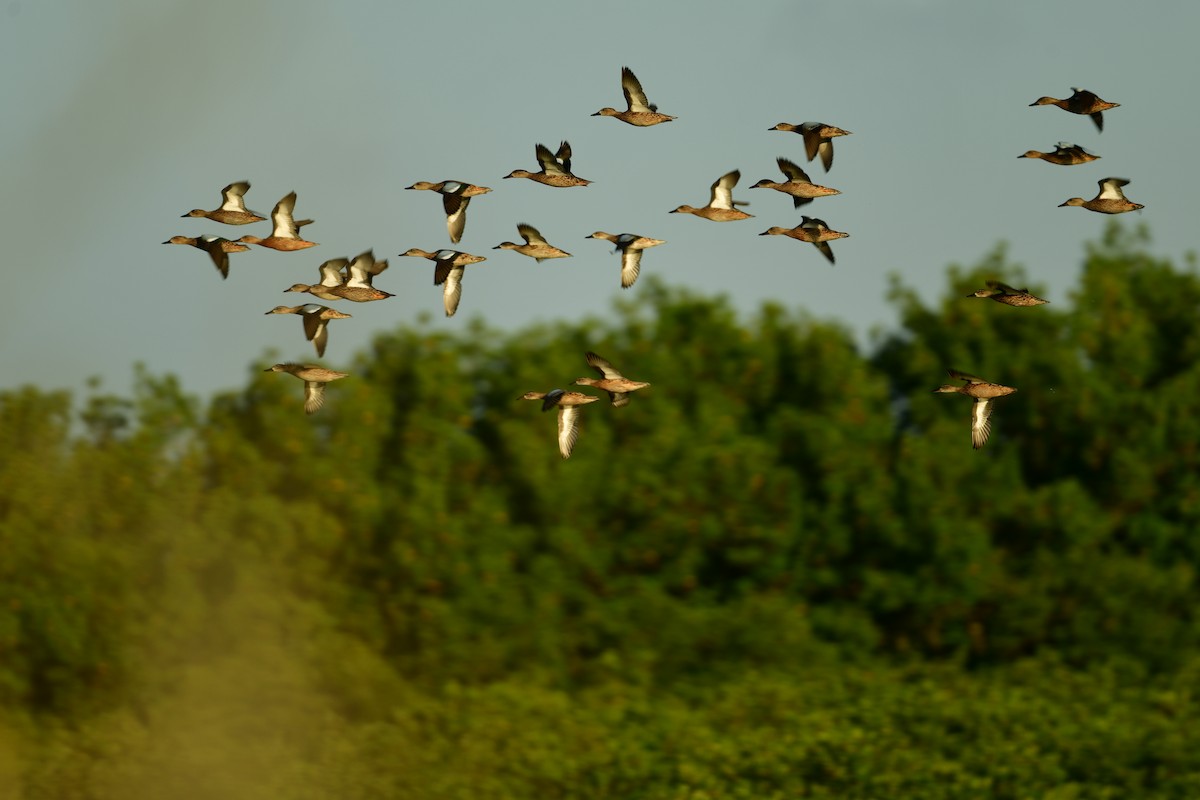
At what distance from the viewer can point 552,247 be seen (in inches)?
918

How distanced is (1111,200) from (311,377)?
8.87 meters

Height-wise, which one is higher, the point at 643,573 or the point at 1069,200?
the point at 1069,200

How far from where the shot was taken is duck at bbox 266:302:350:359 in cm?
2288

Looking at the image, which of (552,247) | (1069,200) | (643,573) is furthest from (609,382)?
(643,573)

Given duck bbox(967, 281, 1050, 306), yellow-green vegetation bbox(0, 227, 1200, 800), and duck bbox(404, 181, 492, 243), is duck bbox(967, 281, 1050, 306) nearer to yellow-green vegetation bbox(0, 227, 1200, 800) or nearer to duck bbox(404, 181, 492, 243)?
duck bbox(404, 181, 492, 243)

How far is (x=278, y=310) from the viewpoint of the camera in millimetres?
22781

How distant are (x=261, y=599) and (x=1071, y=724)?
11.8m

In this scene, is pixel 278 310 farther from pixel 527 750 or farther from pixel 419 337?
pixel 419 337

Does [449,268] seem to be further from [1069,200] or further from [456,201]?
[1069,200]

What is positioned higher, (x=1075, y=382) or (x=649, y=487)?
(x=1075, y=382)

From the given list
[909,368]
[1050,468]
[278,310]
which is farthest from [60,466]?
[1050,468]

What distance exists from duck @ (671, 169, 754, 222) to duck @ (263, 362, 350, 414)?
4.49m

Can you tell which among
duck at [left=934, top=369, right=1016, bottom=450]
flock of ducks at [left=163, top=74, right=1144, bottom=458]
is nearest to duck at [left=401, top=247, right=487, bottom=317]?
flock of ducks at [left=163, top=74, right=1144, bottom=458]

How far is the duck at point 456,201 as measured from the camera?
23.5m
